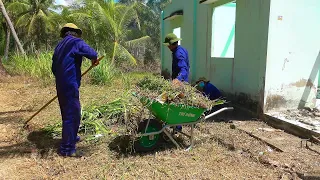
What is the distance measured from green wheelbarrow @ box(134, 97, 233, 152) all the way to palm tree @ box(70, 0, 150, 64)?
9499 mm

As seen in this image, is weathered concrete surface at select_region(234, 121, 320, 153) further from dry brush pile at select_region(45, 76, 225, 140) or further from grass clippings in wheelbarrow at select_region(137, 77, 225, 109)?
grass clippings in wheelbarrow at select_region(137, 77, 225, 109)

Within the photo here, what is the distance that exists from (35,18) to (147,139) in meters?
17.8

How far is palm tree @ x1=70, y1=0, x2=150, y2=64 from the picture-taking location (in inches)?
523

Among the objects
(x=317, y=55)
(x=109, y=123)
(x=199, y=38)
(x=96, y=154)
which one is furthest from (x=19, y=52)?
(x=317, y=55)

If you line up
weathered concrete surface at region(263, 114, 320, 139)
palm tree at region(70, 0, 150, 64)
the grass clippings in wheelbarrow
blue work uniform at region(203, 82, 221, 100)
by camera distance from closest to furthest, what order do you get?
the grass clippings in wheelbarrow < weathered concrete surface at region(263, 114, 320, 139) < blue work uniform at region(203, 82, 221, 100) < palm tree at region(70, 0, 150, 64)

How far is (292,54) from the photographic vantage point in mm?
5660

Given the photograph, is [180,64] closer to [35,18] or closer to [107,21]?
[107,21]

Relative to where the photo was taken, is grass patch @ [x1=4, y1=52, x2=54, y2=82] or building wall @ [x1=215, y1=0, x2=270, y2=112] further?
grass patch @ [x1=4, y1=52, x2=54, y2=82]

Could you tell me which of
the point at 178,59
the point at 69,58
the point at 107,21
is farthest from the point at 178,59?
the point at 107,21


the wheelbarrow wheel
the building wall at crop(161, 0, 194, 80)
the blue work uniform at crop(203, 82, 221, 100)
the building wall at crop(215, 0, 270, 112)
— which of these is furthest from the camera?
the building wall at crop(161, 0, 194, 80)

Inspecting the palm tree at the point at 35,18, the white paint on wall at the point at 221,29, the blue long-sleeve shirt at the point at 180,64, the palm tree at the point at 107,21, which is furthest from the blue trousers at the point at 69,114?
the palm tree at the point at 35,18

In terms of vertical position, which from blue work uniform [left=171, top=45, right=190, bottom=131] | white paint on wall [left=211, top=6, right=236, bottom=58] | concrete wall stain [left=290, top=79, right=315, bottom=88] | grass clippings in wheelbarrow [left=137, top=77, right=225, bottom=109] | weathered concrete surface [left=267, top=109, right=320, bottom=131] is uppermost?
white paint on wall [left=211, top=6, right=236, bottom=58]

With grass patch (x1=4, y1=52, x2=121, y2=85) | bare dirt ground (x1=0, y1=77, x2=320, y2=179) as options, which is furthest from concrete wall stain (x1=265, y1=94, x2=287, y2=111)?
grass patch (x1=4, y1=52, x2=121, y2=85)

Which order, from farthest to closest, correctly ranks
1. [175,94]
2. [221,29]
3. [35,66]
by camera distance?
[35,66], [221,29], [175,94]
